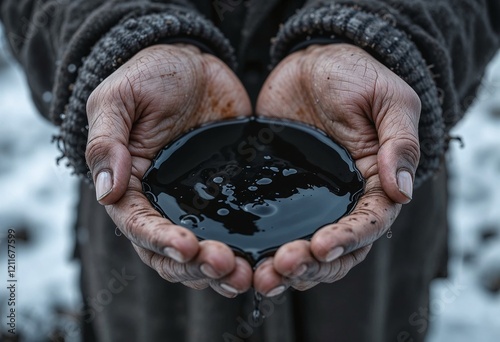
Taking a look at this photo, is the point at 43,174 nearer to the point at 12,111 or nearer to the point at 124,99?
the point at 12,111

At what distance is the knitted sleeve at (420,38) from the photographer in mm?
1079

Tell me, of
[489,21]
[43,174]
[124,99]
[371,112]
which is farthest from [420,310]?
[43,174]

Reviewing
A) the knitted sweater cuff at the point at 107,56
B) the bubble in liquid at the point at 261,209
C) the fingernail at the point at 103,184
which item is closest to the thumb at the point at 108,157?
the fingernail at the point at 103,184

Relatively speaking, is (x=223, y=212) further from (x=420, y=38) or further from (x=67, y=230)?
(x=67, y=230)

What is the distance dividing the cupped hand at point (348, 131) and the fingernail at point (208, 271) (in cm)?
6

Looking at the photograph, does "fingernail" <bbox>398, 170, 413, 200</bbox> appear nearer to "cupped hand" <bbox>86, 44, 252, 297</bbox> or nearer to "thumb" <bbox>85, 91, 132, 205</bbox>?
"cupped hand" <bbox>86, 44, 252, 297</bbox>

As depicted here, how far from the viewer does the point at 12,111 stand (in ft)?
8.74

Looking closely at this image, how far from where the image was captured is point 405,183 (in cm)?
91

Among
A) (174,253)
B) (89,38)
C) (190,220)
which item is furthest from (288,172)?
(89,38)

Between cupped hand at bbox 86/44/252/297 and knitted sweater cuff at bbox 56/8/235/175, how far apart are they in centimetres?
3

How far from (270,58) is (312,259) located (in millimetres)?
604

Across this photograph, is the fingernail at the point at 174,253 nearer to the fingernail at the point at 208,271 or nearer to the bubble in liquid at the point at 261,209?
the fingernail at the point at 208,271

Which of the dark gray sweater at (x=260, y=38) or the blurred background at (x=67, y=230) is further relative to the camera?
the blurred background at (x=67, y=230)

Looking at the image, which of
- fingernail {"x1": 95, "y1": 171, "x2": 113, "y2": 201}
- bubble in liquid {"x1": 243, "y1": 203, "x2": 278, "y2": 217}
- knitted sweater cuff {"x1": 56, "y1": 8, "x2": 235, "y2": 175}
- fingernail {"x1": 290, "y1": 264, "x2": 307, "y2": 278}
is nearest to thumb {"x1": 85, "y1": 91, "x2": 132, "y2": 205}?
fingernail {"x1": 95, "y1": 171, "x2": 113, "y2": 201}
